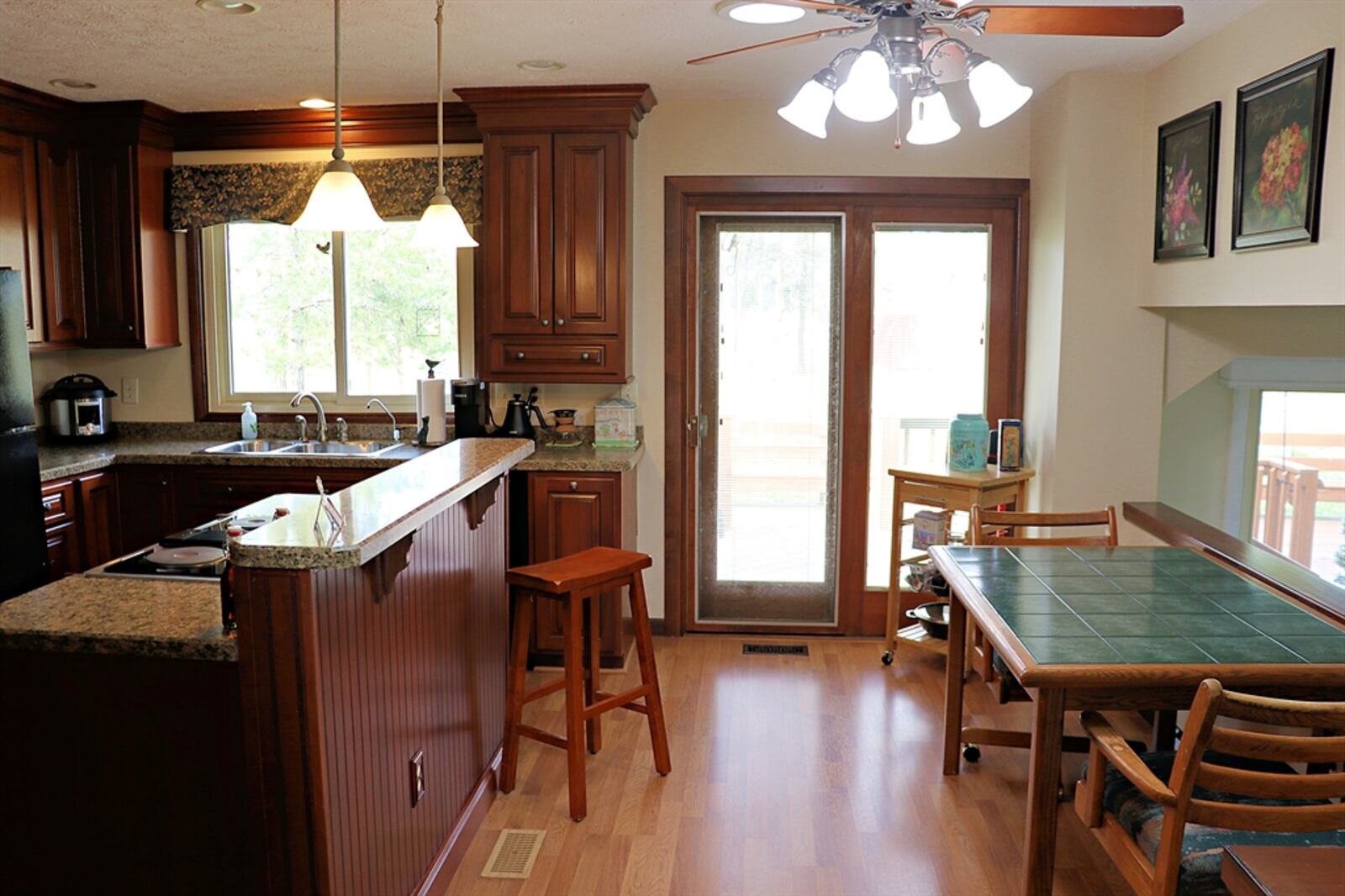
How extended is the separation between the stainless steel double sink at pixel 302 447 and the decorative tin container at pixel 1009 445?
259cm

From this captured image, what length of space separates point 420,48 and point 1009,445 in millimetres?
2732

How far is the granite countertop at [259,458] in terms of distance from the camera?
4266mm

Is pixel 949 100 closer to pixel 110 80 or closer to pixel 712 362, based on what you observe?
pixel 712 362

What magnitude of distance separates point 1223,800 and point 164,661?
2239 mm

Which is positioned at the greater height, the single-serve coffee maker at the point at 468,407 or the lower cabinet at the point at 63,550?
the single-serve coffee maker at the point at 468,407

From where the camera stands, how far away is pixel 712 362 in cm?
482

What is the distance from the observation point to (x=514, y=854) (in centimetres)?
296

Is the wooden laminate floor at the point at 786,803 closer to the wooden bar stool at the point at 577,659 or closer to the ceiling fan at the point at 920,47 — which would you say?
the wooden bar stool at the point at 577,659

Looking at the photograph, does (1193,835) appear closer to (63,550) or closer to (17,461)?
(17,461)

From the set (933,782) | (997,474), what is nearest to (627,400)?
(997,474)

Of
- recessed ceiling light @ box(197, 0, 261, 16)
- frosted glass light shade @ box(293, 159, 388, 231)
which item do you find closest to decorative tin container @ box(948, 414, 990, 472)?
frosted glass light shade @ box(293, 159, 388, 231)

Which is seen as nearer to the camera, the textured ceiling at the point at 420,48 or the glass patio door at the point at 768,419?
→ the textured ceiling at the point at 420,48

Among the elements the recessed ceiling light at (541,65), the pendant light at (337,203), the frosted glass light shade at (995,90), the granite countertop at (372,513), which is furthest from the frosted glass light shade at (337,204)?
the recessed ceiling light at (541,65)

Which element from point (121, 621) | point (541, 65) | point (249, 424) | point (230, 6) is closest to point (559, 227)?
point (541, 65)
